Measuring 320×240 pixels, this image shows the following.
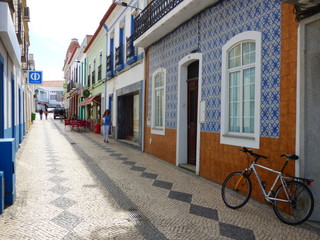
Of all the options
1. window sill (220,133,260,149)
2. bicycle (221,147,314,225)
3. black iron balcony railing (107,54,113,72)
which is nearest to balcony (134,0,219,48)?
window sill (220,133,260,149)

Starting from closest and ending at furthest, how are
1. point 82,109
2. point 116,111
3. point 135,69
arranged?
point 135,69, point 116,111, point 82,109

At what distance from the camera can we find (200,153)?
731 centimetres

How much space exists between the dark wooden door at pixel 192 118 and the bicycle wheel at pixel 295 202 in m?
3.99

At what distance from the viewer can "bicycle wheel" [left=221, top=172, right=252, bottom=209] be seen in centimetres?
→ 480

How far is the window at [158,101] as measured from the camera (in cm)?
988

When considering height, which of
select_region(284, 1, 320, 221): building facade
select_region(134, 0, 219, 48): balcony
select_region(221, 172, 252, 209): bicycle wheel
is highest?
select_region(134, 0, 219, 48): balcony

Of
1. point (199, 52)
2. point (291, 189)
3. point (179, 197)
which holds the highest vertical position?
point (199, 52)

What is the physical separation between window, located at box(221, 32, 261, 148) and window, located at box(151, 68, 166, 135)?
137 inches

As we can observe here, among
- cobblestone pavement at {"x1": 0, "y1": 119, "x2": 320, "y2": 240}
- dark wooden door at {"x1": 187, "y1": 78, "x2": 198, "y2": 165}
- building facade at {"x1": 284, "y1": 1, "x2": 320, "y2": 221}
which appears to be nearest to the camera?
cobblestone pavement at {"x1": 0, "y1": 119, "x2": 320, "y2": 240}

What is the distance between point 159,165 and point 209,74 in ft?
10.1

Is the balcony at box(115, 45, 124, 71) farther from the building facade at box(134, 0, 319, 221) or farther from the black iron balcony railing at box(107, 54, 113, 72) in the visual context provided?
the building facade at box(134, 0, 319, 221)

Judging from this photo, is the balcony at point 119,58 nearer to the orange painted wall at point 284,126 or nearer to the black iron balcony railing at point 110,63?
the black iron balcony railing at point 110,63

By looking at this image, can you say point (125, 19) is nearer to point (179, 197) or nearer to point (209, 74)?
point (209, 74)

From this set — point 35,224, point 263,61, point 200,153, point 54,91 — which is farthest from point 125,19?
point 54,91
